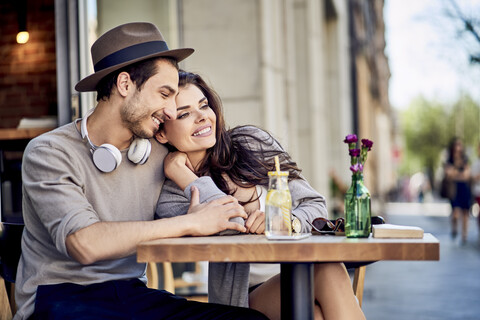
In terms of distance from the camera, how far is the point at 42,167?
2.65 m

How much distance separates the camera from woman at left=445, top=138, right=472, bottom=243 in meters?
14.0

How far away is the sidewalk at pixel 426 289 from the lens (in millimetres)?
6605

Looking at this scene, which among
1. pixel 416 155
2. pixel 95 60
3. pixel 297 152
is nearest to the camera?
pixel 95 60

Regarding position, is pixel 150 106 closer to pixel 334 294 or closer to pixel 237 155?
pixel 237 155

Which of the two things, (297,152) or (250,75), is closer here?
(250,75)

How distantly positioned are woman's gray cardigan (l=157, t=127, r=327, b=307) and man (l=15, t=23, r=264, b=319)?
6 centimetres

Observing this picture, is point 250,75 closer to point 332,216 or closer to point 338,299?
point 338,299

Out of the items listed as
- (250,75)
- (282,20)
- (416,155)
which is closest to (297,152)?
(282,20)

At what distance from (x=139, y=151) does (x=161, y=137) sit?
1.11ft

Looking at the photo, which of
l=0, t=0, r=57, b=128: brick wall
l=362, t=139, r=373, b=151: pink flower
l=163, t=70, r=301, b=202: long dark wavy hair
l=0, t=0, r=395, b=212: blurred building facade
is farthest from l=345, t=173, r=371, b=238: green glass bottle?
l=0, t=0, r=57, b=128: brick wall

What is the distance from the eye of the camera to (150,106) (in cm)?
293

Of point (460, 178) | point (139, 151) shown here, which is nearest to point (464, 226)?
point (460, 178)

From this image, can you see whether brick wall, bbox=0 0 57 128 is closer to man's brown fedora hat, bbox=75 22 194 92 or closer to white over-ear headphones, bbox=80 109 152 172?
man's brown fedora hat, bbox=75 22 194 92

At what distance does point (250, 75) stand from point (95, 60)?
12.6 ft
